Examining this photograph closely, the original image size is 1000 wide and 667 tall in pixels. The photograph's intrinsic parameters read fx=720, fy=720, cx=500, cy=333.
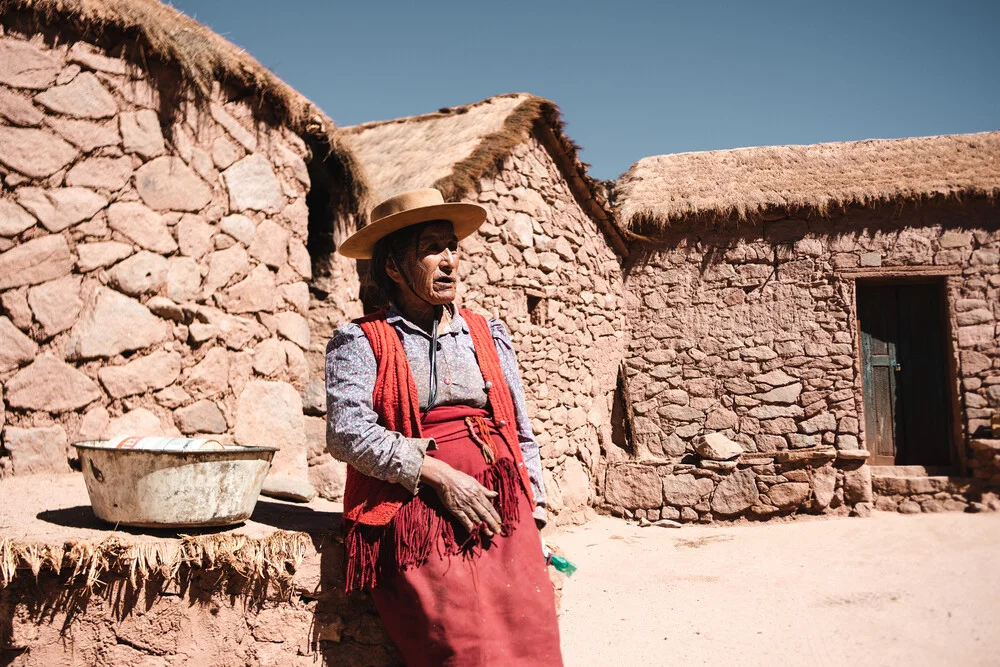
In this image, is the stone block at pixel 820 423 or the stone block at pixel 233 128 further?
the stone block at pixel 820 423

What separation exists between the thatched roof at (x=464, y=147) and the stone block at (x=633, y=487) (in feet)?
8.01

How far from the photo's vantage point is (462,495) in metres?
2.08

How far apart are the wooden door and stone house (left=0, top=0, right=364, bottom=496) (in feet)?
20.9

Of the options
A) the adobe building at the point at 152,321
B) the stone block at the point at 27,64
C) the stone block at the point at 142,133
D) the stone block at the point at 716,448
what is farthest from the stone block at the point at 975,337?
the stone block at the point at 27,64

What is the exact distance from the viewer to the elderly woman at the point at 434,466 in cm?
202

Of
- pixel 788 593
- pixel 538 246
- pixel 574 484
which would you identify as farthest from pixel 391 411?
pixel 574 484

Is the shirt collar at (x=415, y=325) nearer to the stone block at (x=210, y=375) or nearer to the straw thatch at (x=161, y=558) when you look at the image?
the straw thatch at (x=161, y=558)

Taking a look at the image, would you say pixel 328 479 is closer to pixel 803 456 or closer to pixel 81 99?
pixel 81 99

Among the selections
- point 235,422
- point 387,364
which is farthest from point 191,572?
point 235,422

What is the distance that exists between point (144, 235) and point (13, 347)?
0.74 m

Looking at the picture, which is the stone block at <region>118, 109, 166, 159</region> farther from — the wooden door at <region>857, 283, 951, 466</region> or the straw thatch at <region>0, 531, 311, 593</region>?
the wooden door at <region>857, 283, 951, 466</region>

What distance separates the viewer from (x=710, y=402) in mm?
7758

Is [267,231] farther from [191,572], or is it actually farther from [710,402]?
[710,402]

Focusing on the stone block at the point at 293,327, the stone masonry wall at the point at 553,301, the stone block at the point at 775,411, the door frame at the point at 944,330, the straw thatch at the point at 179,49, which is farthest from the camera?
the stone block at the point at 775,411
